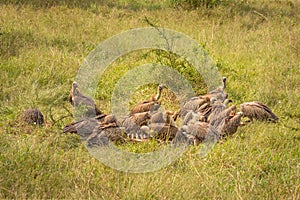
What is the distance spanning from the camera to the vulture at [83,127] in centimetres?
526

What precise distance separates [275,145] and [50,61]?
371 cm

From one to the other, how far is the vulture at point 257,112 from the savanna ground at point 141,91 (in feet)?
0.36

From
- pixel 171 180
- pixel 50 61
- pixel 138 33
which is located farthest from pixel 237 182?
pixel 138 33

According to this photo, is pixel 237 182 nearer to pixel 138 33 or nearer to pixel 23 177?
pixel 23 177

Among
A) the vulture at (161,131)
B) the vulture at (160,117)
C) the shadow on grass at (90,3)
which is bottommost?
the shadow on grass at (90,3)

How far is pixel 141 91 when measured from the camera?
22.8 ft

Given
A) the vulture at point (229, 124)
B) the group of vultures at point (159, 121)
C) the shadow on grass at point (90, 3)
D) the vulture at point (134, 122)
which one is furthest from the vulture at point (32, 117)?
the shadow on grass at point (90, 3)

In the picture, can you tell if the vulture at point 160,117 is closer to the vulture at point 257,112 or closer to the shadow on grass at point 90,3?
the vulture at point 257,112

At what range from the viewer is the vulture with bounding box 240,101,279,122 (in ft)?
19.1

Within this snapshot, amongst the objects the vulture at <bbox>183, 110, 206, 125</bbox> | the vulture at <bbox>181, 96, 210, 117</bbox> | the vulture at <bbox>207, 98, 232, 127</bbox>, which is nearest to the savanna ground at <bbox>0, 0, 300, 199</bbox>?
the vulture at <bbox>207, 98, 232, 127</bbox>

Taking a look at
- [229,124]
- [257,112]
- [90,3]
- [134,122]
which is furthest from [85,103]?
[90,3]

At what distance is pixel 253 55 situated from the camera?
8500 mm

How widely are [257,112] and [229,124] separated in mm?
509

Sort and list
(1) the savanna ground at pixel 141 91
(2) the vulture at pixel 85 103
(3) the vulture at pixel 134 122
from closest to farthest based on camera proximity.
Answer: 1. (1) the savanna ground at pixel 141 91
2. (3) the vulture at pixel 134 122
3. (2) the vulture at pixel 85 103
